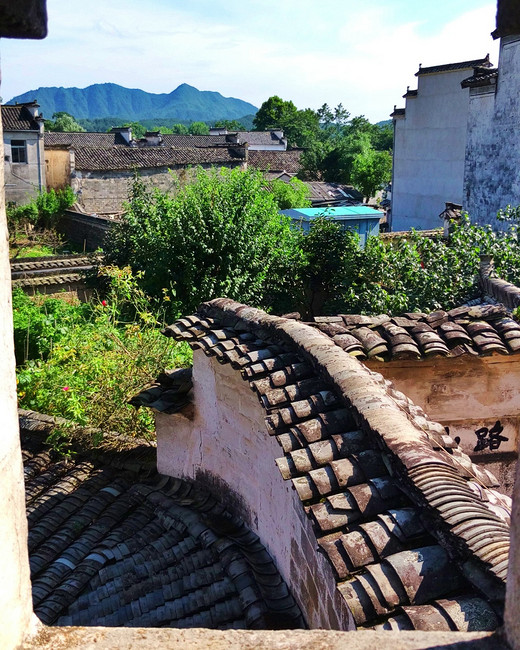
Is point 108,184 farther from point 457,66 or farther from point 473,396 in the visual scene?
point 473,396

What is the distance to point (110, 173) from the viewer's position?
32719 mm

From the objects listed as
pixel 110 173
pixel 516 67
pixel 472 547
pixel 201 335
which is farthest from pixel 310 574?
pixel 110 173

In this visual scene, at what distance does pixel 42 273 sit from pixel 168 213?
5.73 metres

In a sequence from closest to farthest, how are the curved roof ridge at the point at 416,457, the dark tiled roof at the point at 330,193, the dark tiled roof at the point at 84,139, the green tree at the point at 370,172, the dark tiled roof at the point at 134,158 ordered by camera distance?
the curved roof ridge at the point at 416,457
the dark tiled roof at the point at 134,158
the dark tiled roof at the point at 330,193
the green tree at the point at 370,172
the dark tiled roof at the point at 84,139

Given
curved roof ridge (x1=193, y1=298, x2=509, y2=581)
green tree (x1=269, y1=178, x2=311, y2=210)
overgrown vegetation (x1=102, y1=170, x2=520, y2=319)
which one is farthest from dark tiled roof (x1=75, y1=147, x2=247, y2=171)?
curved roof ridge (x1=193, y1=298, x2=509, y2=581)

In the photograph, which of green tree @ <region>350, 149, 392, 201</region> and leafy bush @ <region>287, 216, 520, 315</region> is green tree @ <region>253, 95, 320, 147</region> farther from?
leafy bush @ <region>287, 216, 520, 315</region>

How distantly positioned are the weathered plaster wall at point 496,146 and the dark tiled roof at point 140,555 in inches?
437

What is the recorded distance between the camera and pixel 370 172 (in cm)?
4159

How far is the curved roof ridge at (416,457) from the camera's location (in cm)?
263

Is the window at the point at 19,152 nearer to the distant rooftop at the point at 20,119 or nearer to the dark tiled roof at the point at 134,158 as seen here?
the distant rooftop at the point at 20,119

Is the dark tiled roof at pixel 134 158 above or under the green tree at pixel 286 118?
under

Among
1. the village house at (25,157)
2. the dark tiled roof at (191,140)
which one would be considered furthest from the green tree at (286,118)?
the village house at (25,157)

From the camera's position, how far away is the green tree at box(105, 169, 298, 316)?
1495cm

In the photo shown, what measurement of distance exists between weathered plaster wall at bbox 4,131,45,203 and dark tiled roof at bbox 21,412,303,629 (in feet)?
87.9
